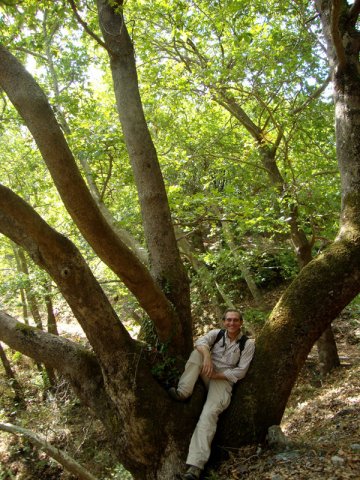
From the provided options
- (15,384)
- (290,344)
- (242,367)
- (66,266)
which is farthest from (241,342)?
(15,384)

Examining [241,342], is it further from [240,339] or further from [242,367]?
[242,367]

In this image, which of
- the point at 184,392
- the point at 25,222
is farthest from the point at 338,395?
the point at 25,222

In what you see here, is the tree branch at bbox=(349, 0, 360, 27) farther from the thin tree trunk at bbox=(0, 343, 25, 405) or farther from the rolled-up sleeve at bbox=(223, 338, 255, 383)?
the thin tree trunk at bbox=(0, 343, 25, 405)

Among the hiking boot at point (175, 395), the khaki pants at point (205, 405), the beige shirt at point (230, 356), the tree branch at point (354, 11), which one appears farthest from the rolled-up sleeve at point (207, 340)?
the tree branch at point (354, 11)

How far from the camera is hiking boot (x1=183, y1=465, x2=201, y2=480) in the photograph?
3.43 m

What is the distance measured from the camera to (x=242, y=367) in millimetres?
4008

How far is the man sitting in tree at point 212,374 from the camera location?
356 centimetres

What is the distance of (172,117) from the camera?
400 inches

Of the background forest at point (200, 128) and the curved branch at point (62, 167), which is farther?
the background forest at point (200, 128)

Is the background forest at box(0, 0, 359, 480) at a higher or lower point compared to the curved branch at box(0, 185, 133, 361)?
higher

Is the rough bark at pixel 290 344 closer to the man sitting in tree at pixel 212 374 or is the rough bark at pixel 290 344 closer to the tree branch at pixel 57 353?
the man sitting in tree at pixel 212 374

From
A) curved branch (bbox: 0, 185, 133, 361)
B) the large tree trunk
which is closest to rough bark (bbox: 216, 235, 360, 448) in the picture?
the large tree trunk

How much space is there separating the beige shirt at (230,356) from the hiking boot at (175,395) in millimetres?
532

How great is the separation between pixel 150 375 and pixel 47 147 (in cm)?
251
